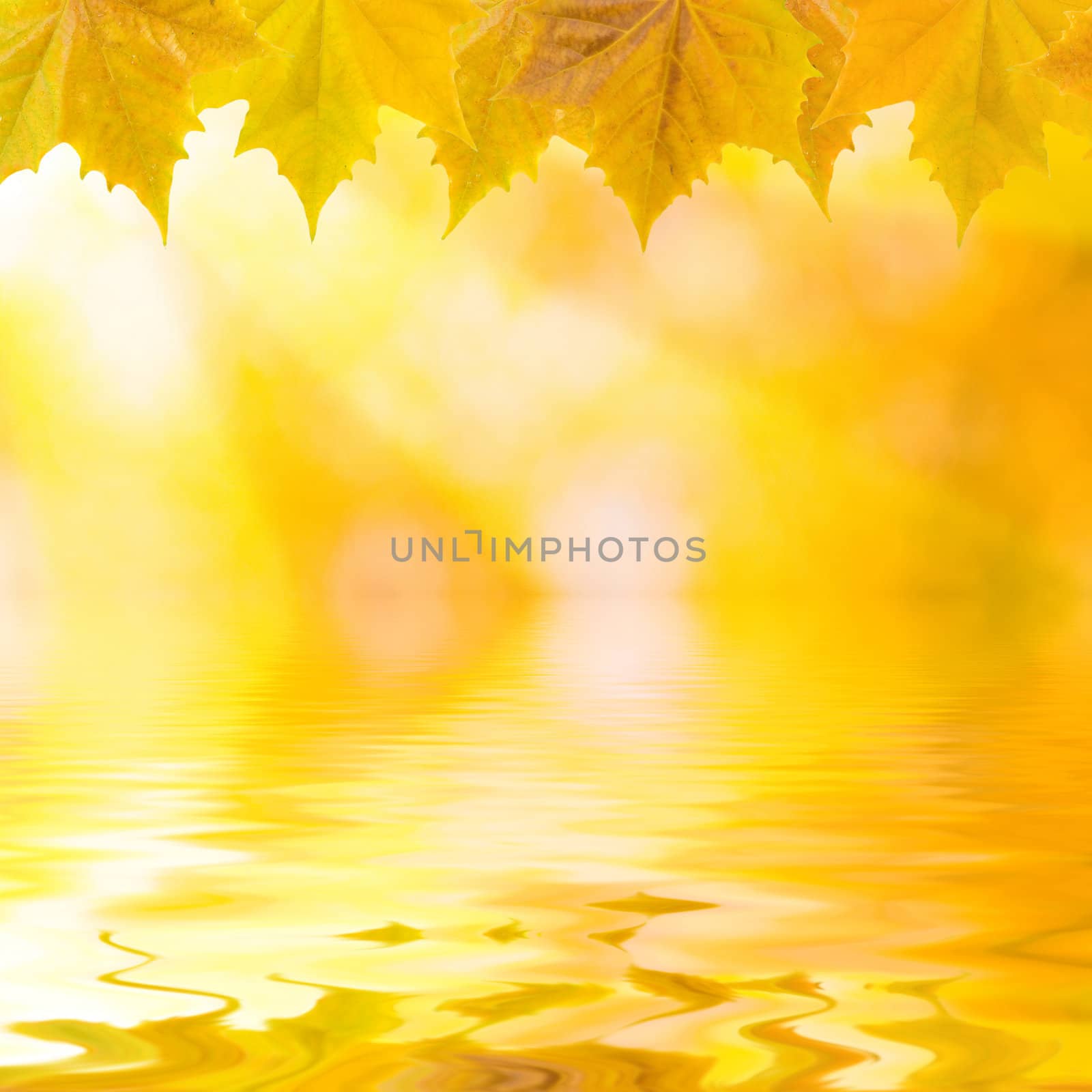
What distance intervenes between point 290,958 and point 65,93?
209 cm

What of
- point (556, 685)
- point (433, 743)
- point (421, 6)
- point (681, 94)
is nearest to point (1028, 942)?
point (681, 94)

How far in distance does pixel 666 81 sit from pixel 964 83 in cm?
22

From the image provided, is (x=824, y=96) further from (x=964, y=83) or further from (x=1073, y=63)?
(x=1073, y=63)

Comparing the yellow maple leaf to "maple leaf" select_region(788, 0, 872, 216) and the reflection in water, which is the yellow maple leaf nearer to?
"maple leaf" select_region(788, 0, 872, 216)

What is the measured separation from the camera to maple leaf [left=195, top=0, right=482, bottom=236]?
0.97 metres

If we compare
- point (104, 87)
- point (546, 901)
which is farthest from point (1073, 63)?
point (546, 901)

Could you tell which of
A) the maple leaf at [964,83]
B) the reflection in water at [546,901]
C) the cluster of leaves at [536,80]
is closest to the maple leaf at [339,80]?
the cluster of leaves at [536,80]

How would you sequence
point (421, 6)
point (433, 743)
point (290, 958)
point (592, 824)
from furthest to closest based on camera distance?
1. point (433, 743)
2. point (592, 824)
3. point (290, 958)
4. point (421, 6)

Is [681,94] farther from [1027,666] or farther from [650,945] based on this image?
[1027,666]

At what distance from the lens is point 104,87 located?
3.31ft

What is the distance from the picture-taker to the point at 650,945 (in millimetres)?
2971

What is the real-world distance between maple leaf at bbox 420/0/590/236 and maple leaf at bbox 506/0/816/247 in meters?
0.09

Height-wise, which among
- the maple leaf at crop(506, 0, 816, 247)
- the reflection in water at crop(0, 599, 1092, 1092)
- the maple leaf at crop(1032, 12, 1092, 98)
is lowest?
the reflection in water at crop(0, 599, 1092, 1092)

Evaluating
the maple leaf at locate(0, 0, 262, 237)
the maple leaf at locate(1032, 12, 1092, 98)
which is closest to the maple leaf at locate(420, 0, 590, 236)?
the maple leaf at locate(0, 0, 262, 237)
